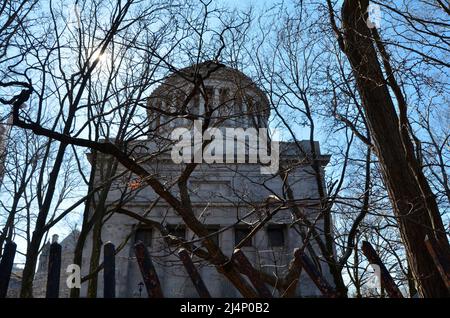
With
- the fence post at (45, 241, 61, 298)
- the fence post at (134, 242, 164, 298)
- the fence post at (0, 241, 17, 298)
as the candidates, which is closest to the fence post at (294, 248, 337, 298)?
the fence post at (134, 242, 164, 298)

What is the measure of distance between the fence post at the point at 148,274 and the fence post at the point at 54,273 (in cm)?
67

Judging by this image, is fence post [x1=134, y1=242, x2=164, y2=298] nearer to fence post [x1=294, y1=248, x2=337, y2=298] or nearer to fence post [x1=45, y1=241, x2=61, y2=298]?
fence post [x1=45, y1=241, x2=61, y2=298]

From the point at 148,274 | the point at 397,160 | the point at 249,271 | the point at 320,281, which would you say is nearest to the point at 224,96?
the point at 397,160

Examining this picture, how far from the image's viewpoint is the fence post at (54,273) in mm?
3172

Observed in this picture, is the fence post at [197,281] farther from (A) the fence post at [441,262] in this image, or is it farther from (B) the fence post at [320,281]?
(A) the fence post at [441,262]

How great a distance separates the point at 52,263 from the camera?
330 cm

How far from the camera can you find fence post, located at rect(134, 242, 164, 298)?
328 centimetres

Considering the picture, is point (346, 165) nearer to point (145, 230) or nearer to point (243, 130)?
point (243, 130)

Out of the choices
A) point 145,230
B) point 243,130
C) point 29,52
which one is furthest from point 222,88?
point 145,230

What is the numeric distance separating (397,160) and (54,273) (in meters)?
4.48

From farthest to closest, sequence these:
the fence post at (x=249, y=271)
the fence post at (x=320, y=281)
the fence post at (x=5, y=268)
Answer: the fence post at (x=249, y=271)
the fence post at (x=320, y=281)
the fence post at (x=5, y=268)

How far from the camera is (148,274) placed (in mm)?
3361

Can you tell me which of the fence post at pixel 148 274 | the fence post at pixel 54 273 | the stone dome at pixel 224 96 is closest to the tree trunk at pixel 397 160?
the fence post at pixel 148 274
